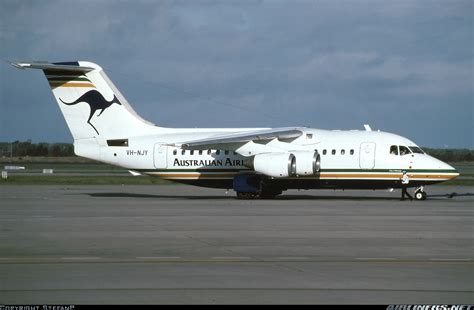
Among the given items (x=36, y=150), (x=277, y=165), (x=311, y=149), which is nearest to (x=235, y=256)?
(x=277, y=165)

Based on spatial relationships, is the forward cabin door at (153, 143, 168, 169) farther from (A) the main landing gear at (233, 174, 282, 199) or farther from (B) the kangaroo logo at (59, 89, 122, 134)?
(A) the main landing gear at (233, 174, 282, 199)

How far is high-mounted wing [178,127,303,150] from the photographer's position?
37.8 metres

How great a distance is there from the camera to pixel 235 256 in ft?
54.6

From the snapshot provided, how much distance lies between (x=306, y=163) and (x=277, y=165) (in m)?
1.31

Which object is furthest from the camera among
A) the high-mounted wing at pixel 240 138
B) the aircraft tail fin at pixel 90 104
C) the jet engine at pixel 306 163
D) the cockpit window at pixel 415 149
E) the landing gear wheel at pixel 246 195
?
the aircraft tail fin at pixel 90 104

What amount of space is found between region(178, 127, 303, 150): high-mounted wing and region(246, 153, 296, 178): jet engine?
95cm

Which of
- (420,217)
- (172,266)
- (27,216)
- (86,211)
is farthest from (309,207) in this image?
(172,266)

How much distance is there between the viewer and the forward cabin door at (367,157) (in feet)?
124

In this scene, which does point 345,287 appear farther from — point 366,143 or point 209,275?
point 366,143

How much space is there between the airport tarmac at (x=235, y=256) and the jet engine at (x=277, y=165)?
7.99 m

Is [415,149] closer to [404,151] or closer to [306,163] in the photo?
[404,151]

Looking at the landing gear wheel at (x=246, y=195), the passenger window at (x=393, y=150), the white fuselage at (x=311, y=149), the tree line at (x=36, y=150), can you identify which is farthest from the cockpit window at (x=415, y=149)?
the tree line at (x=36, y=150)

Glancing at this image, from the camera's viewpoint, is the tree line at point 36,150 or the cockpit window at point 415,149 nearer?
the cockpit window at point 415,149

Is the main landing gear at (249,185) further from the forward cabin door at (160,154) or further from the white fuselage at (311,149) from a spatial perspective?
the forward cabin door at (160,154)
